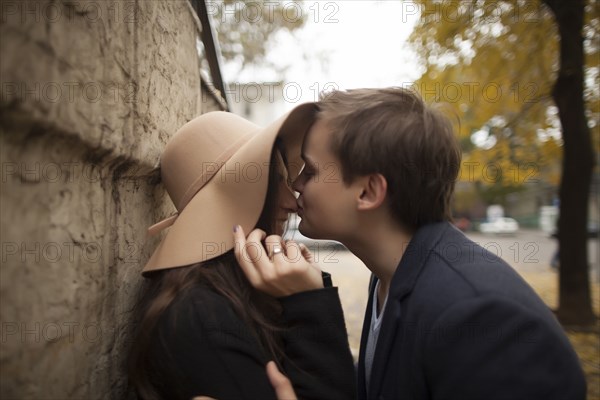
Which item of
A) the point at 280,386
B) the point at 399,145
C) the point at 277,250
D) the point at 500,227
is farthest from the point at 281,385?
the point at 500,227

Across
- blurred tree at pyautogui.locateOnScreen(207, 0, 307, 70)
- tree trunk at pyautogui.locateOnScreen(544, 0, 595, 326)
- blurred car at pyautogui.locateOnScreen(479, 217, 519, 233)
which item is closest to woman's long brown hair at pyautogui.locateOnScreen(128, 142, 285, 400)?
tree trunk at pyautogui.locateOnScreen(544, 0, 595, 326)

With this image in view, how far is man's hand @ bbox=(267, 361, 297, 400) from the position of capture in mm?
→ 1304

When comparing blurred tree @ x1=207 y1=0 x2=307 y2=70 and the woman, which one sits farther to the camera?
blurred tree @ x1=207 y1=0 x2=307 y2=70

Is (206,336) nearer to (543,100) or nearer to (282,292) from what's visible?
(282,292)

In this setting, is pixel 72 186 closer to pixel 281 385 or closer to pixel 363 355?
pixel 281 385

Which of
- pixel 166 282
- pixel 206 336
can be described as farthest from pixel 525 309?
pixel 166 282

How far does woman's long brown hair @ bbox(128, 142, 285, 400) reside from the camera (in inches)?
54.3

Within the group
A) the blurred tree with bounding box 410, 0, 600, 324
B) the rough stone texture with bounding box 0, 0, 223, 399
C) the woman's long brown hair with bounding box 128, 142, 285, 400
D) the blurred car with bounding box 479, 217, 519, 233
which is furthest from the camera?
the blurred car with bounding box 479, 217, 519, 233

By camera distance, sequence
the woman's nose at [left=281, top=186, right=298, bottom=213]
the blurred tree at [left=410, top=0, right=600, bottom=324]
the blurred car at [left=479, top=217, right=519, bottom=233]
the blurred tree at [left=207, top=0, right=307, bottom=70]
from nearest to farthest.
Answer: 1. the woman's nose at [left=281, top=186, right=298, bottom=213]
2. the blurred tree at [left=410, top=0, right=600, bottom=324]
3. the blurred tree at [left=207, top=0, right=307, bottom=70]
4. the blurred car at [left=479, top=217, right=519, bottom=233]

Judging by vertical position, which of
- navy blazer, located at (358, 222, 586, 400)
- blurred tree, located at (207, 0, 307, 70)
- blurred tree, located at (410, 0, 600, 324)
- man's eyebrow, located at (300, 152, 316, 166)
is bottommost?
navy blazer, located at (358, 222, 586, 400)

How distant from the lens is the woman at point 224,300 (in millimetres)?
1306

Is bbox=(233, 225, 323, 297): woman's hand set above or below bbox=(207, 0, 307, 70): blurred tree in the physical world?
below

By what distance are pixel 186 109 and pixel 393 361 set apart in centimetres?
158

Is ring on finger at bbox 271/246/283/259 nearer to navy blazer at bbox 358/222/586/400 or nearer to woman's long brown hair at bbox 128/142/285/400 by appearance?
woman's long brown hair at bbox 128/142/285/400
